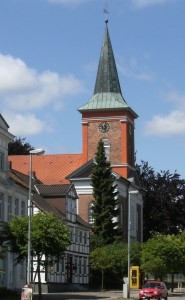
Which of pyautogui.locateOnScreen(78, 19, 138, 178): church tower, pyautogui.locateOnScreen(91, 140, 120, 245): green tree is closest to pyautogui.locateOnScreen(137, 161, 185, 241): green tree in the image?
pyautogui.locateOnScreen(78, 19, 138, 178): church tower

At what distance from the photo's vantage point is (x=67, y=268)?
77375mm

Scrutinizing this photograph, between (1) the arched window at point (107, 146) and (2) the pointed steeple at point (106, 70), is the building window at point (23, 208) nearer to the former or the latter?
(1) the arched window at point (107, 146)

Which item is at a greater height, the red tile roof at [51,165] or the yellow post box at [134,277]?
the red tile roof at [51,165]

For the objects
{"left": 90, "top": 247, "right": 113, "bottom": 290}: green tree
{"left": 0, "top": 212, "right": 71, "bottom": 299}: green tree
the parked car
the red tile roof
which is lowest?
the parked car

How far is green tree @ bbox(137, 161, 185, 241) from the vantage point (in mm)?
107688

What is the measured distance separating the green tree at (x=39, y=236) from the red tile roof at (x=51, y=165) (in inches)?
2076

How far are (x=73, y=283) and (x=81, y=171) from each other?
77.8ft

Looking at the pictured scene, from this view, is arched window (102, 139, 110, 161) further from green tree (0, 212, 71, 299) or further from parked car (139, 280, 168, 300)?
green tree (0, 212, 71, 299)

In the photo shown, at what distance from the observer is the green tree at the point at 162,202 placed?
10769 cm

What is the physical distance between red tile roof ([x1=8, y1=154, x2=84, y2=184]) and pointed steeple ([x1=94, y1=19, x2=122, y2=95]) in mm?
9734

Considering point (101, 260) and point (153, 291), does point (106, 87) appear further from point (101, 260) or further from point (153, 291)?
point (153, 291)

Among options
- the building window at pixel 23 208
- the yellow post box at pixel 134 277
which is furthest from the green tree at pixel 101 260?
the building window at pixel 23 208

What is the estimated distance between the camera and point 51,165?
10800 centimetres

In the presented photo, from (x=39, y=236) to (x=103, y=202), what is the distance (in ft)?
131
